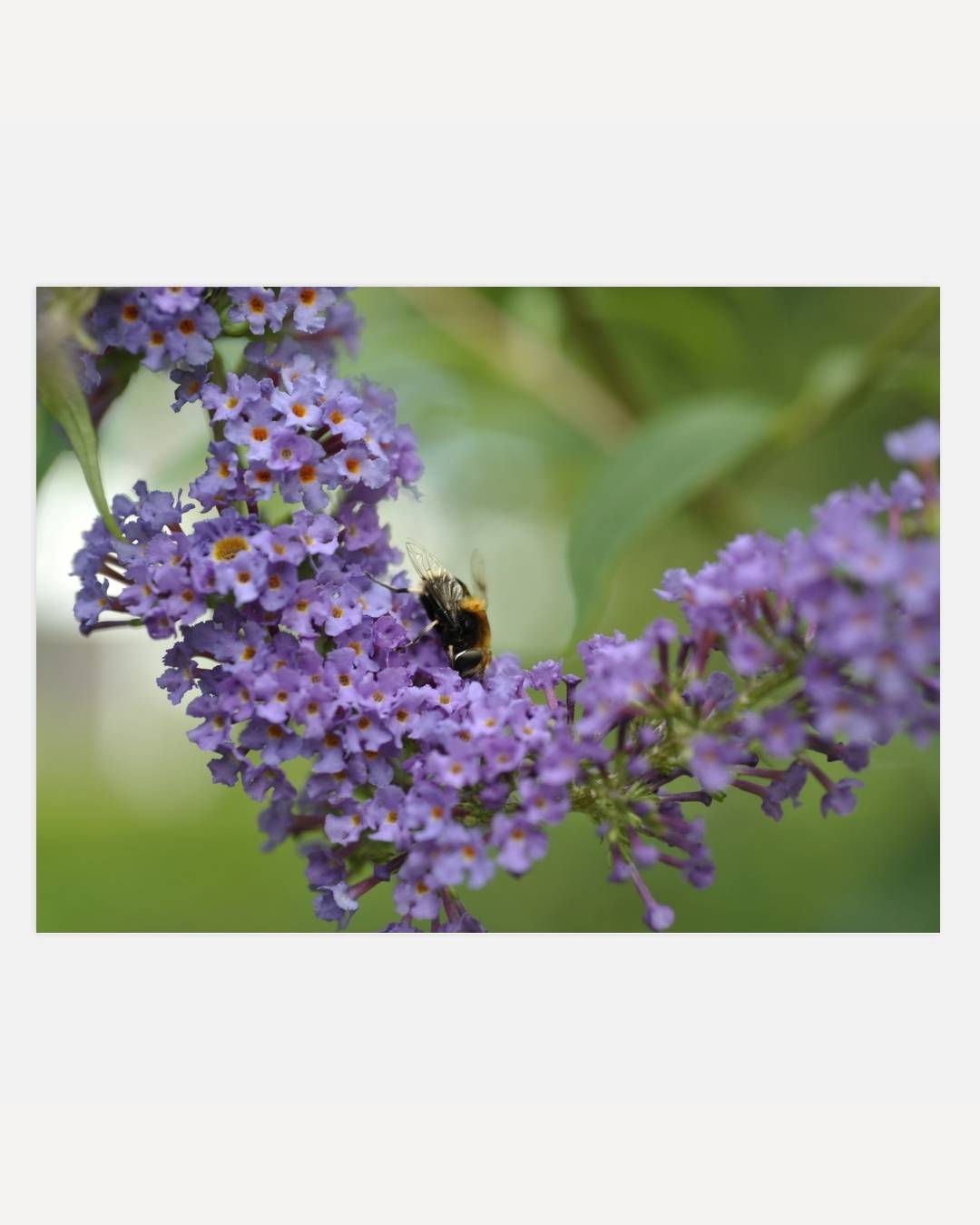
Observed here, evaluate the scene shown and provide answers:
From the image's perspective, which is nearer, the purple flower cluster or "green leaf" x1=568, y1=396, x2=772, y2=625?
the purple flower cluster

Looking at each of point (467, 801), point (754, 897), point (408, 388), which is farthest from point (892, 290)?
point (467, 801)

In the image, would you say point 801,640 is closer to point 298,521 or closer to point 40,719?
point 298,521

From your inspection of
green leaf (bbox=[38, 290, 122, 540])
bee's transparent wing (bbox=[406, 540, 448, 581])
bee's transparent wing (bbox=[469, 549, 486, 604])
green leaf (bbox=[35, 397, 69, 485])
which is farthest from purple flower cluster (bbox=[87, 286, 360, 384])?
bee's transparent wing (bbox=[469, 549, 486, 604])

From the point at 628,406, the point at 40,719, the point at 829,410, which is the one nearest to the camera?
the point at 40,719

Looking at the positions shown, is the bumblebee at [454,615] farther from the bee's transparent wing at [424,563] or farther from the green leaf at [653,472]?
the green leaf at [653,472]

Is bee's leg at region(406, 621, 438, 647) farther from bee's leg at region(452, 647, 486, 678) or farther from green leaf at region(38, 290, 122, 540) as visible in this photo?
green leaf at region(38, 290, 122, 540)

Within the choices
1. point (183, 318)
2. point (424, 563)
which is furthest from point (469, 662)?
point (183, 318)
